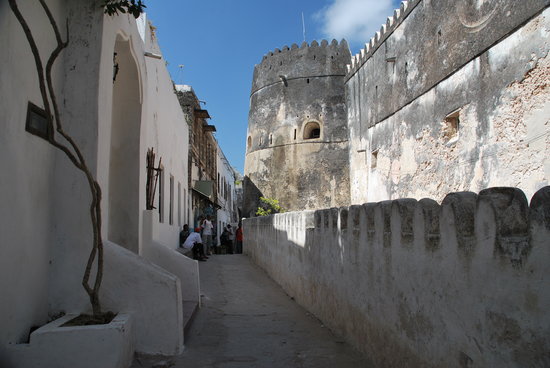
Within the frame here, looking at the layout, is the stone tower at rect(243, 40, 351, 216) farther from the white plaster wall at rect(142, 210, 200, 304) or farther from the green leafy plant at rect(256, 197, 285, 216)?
the white plaster wall at rect(142, 210, 200, 304)

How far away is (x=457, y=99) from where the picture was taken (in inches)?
503

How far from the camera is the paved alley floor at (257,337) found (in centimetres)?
462

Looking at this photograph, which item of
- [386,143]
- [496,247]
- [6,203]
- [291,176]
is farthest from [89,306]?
[291,176]

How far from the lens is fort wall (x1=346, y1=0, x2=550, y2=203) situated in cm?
998

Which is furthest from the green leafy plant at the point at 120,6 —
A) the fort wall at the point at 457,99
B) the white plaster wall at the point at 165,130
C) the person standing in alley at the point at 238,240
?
the person standing in alley at the point at 238,240

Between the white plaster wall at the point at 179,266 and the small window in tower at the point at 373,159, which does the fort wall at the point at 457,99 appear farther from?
the white plaster wall at the point at 179,266

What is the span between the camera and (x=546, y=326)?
197 centimetres

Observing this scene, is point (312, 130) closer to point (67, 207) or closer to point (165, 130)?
point (165, 130)

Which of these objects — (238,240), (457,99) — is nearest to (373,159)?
(457,99)

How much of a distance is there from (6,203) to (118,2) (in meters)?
2.41

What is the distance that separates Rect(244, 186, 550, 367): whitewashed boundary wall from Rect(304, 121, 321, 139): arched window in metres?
20.5

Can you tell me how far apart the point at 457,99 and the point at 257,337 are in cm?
955

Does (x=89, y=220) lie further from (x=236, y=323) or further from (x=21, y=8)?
(x=236, y=323)

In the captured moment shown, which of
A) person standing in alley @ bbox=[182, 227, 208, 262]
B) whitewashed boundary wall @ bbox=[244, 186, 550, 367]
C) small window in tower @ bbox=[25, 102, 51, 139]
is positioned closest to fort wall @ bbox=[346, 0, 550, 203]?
whitewashed boundary wall @ bbox=[244, 186, 550, 367]
